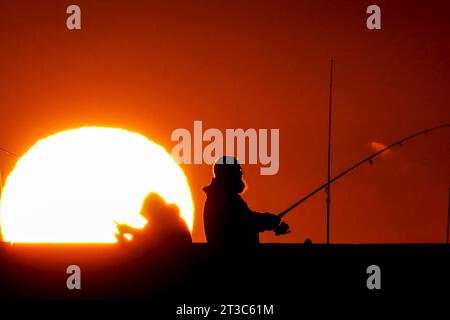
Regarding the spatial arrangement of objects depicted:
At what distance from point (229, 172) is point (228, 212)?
0.41 m

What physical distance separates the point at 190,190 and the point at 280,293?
51.6ft

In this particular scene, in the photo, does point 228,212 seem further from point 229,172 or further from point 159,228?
point 159,228

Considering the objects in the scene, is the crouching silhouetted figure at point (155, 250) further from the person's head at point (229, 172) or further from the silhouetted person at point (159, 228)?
the person's head at point (229, 172)

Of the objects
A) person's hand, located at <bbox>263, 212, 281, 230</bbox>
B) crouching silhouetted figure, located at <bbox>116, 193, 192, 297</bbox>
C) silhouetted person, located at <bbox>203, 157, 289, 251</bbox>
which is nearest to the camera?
crouching silhouetted figure, located at <bbox>116, 193, 192, 297</bbox>

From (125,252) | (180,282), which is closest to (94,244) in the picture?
(125,252)

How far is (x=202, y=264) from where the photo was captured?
8.61 metres

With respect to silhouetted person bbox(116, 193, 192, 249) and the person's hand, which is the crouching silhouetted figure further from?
the person's hand

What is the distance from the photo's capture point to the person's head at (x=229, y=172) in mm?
9367

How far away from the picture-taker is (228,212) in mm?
9273

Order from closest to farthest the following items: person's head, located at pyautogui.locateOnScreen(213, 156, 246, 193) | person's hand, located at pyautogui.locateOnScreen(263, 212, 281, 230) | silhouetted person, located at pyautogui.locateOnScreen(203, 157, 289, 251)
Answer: silhouetted person, located at pyautogui.locateOnScreen(203, 157, 289, 251) → person's head, located at pyautogui.locateOnScreen(213, 156, 246, 193) → person's hand, located at pyautogui.locateOnScreen(263, 212, 281, 230)

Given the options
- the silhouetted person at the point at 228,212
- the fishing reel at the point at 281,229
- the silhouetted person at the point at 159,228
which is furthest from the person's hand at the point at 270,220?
the silhouetted person at the point at 159,228

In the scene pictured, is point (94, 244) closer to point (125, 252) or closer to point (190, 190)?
point (125, 252)

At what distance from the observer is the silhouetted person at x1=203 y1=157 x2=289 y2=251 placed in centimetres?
916

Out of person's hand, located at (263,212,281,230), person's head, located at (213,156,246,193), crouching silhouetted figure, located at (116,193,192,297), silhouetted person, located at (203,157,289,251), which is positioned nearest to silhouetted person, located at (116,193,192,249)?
crouching silhouetted figure, located at (116,193,192,297)
